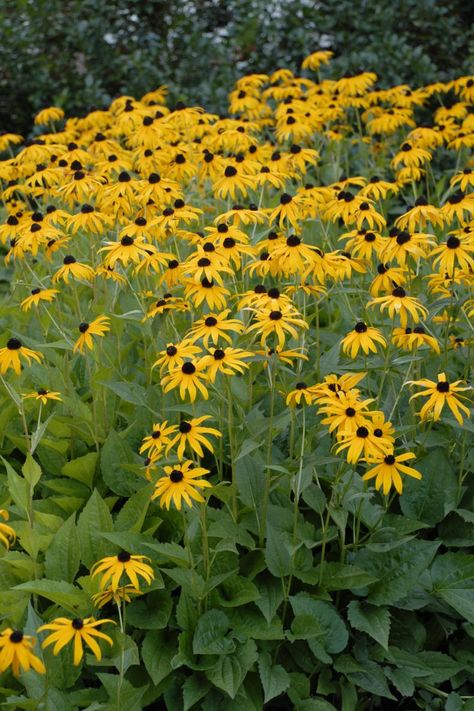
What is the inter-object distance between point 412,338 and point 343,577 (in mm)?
761

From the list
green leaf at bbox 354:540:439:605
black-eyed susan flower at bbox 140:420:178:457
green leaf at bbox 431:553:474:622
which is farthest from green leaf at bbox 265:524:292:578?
green leaf at bbox 431:553:474:622

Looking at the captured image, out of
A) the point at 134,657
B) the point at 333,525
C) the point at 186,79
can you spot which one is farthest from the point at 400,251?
the point at 186,79

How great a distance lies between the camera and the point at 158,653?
2.64 m

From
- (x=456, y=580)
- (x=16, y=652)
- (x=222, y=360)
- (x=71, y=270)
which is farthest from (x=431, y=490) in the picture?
(x=16, y=652)

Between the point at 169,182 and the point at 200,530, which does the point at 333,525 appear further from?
the point at 169,182

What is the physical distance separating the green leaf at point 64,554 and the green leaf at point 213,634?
434 millimetres

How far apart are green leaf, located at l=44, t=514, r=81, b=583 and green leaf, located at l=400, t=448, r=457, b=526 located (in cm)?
109

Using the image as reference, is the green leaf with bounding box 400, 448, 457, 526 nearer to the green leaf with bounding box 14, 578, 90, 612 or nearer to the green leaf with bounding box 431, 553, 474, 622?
the green leaf with bounding box 431, 553, 474, 622

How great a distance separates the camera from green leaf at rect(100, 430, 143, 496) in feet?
10.1

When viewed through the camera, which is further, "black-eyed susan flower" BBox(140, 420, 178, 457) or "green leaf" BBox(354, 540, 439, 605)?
"green leaf" BBox(354, 540, 439, 605)

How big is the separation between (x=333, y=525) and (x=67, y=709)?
101 centimetres

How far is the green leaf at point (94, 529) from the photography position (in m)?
2.80

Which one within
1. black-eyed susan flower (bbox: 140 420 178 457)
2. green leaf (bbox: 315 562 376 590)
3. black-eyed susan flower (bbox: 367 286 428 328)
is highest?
black-eyed susan flower (bbox: 367 286 428 328)

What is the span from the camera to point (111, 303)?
3633mm
